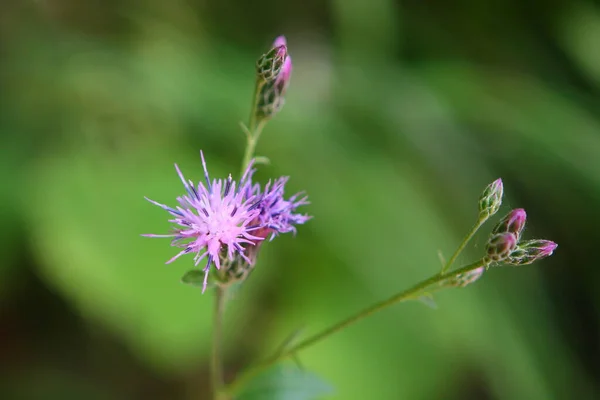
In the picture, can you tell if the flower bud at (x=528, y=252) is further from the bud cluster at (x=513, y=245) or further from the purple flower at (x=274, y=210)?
the purple flower at (x=274, y=210)

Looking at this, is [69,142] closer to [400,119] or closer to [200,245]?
[400,119]

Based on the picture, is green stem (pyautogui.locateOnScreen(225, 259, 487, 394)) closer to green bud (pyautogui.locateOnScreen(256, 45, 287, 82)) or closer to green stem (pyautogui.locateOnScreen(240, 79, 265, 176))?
green stem (pyautogui.locateOnScreen(240, 79, 265, 176))

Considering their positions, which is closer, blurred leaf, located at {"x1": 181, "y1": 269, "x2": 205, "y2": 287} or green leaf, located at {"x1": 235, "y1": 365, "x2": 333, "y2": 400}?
blurred leaf, located at {"x1": 181, "y1": 269, "x2": 205, "y2": 287}

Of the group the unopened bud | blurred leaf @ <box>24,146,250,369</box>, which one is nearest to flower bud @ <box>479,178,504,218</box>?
the unopened bud

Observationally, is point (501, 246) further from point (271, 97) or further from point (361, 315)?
point (271, 97)

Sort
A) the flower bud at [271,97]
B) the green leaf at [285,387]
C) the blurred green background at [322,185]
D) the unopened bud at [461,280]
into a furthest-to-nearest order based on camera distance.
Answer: the blurred green background at [322,185] < the green leaf at [285,387] < the flower bud at [271,97] < the unopened bud at [461,280]

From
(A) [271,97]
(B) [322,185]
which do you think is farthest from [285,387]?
(B) [322,185]

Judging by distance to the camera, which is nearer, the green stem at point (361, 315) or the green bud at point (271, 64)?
the green stem at point (361, 315)

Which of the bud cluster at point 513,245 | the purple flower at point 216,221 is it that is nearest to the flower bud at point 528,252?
the bud cluster at point 513,245
